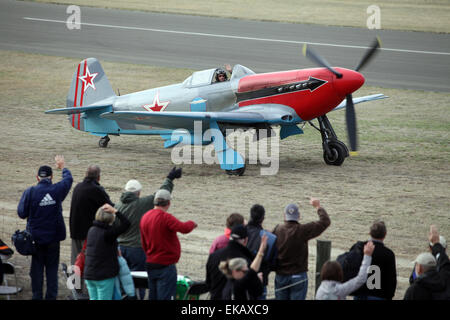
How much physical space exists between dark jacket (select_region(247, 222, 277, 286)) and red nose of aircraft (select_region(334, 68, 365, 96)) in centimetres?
757

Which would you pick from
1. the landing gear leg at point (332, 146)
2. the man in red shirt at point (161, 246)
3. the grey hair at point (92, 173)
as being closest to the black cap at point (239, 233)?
the man in red shirt at point (161, 246)

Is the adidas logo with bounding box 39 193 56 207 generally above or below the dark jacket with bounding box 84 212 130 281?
above

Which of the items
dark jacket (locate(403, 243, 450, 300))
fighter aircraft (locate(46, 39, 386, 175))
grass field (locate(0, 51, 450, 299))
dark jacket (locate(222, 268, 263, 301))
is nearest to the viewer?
dark jacket (locate(222, 268, 263, 301))

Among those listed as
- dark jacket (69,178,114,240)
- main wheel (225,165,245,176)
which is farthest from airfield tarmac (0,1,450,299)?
dark jacket (69,178,114,240)

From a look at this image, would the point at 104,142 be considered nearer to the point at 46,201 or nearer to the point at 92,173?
the point at 92,173

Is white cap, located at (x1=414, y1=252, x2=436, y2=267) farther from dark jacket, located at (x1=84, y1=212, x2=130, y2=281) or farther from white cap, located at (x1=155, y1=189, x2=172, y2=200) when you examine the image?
dark jacket, located at (x1=84, y1=212, x2=130, y2=281)

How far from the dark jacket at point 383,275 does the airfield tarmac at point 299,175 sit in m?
1.55

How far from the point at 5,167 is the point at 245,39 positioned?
69.7 ft

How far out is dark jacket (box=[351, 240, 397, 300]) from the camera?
24.2 ft

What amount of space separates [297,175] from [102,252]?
816 cm

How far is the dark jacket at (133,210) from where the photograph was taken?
8.44 m

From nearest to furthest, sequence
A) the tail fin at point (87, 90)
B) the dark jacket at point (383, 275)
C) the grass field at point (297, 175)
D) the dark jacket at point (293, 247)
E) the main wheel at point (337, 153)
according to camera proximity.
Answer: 1. the dark jacket at point (383, 275)
2. the dark jacket at point (293, 247)
3. the grass field at point (297, 175)
4. the main wheel at point (337, 153)
5. the tail fin at point (87, 90)

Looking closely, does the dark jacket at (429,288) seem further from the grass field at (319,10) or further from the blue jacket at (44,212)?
the grass field at (319,10)

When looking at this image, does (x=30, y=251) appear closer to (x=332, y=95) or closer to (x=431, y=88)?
(x=332, y=95)
